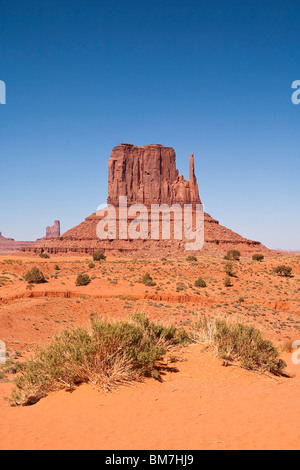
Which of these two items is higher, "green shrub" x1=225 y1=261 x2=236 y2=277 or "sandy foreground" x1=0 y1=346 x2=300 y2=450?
"green shrub" x1=225 y1=261 x2=236 y2=277

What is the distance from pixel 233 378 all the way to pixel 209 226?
324 ft

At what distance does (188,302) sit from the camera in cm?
2936

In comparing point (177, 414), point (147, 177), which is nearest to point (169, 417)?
point (177, 414)

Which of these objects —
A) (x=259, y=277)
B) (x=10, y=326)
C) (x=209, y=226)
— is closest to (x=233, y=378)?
(x=10, y=326)

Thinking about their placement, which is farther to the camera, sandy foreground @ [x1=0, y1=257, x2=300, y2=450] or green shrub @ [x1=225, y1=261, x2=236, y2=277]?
green shrub @ [x1=225, y1=261, x2=236, y2=277]

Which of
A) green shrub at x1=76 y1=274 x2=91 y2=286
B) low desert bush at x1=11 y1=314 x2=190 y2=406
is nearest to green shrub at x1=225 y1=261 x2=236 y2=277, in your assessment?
green shrub at x1=76 y1=274 x2=91 y2=286

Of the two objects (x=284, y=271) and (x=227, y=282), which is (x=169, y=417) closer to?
(x=227, y=282)

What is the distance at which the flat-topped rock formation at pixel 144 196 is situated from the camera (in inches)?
3787

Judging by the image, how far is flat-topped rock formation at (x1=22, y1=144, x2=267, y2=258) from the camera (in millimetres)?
96188

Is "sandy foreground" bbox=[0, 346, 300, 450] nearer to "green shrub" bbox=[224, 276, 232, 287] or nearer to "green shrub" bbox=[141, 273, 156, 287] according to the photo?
"green shrub" bbox=[141, 273, 156, 287]

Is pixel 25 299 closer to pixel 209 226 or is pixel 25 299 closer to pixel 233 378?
pixel 233 378
